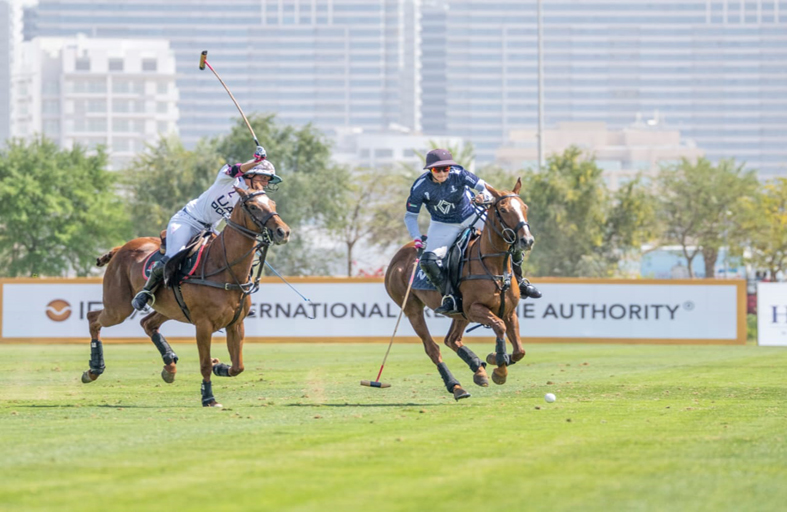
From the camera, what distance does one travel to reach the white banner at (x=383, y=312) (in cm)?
3138

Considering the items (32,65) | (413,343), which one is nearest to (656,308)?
(413,343)

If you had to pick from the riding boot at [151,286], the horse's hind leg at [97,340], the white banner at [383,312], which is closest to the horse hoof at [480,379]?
the riding boot at [151,286]

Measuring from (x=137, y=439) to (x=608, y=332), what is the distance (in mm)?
22275

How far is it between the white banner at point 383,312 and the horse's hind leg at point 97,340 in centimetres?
1464

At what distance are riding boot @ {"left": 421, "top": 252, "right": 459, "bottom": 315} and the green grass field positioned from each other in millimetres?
1141

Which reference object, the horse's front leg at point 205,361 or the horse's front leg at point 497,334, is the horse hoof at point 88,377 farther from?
the horse's front leg at point 497,334

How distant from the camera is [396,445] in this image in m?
10.1

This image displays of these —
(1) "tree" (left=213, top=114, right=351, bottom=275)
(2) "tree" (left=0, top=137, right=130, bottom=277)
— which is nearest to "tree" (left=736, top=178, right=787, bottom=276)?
(1) "tree" (left=213, top=114, right=351, bottom=275)

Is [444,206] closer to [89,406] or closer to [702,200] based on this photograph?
[89,406]

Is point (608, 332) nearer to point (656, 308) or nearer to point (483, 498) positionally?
point (656, 308)

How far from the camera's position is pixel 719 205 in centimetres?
8088

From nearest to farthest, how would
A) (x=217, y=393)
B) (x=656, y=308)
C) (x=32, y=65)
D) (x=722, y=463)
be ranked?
(x=722, y=463), (x=217, y=393), (x=656, y=308), (x=32, y=65)

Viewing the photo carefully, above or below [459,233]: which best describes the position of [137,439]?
below

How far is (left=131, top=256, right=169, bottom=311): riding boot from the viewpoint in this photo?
586 inches
